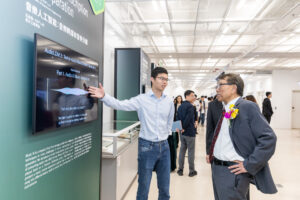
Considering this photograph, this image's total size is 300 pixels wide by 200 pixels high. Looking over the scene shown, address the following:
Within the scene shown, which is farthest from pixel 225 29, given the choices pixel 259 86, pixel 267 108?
pixel 259 86

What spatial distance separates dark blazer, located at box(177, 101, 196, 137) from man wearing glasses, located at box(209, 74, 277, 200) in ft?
6.97

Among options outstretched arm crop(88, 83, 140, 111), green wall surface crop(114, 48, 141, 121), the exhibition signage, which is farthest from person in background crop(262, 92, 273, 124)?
the exhibition signage

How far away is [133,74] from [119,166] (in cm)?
206

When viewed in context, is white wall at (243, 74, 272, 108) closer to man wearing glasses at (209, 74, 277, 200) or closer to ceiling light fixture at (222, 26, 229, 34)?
ceiling light fixture at (222, 26, 229, 34)

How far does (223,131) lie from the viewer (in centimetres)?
168

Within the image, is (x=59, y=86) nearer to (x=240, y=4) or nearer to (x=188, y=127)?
(x=188, y=127)

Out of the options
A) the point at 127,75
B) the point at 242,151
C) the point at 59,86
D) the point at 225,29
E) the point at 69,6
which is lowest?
the point at 242,151

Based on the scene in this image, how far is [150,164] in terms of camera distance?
2033 millimetres

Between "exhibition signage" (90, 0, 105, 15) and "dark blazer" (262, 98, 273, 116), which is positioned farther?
"dark blazer" (262, 98, 273, 116)

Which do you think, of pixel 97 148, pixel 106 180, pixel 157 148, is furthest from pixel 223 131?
pixel 106 180

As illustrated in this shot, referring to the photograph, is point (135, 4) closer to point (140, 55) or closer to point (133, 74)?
point (140, 55)

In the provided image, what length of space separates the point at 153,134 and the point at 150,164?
29cm

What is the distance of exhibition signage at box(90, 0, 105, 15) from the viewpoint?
6.69 ft

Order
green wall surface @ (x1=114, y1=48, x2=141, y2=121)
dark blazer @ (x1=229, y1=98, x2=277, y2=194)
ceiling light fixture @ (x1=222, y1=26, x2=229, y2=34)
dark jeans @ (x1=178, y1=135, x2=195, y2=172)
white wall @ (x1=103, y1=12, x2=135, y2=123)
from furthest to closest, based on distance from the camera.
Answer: ceiling light fixture @ (x1=222, y1=26, x2=229, y2=34)
green wall surface @ (x1=114, y1=48, x2=141, y2=121)
dark jeans @ (x1=178, y1=135, x2=195, y2=172)
white wall @ (x1=103, y1=12, x2=135, y2=123)
dark blazer @ (x1=229, y1=98, x2=277, y2=194)
